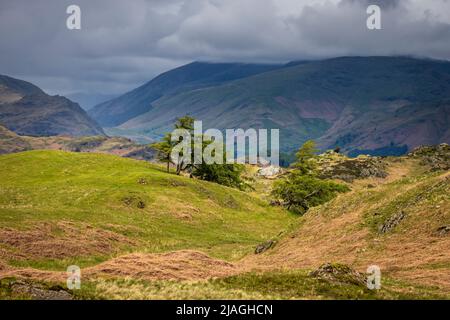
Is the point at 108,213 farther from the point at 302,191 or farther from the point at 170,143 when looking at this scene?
the point at 302,191

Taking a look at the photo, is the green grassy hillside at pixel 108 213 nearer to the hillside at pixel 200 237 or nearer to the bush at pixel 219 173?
the hillside at pixel 200 237

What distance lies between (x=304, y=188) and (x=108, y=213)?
1747 inches

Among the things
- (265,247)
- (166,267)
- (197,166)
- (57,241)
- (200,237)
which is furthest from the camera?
(197,166)

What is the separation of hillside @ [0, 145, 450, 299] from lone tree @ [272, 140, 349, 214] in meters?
4.12

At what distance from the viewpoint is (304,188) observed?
3903 inches

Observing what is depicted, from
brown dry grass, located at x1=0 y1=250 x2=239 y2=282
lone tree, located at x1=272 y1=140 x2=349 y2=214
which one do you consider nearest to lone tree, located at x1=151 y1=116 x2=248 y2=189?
lone tree, located at x1=272 y1=140 x2=349 y2=214

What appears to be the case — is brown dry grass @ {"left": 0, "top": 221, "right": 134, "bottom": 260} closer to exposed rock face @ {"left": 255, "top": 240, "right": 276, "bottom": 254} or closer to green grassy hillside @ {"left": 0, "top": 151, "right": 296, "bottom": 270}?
green grassy hillside @ {"left": 0, "top": 151, "right": 296, "bottom": 270}

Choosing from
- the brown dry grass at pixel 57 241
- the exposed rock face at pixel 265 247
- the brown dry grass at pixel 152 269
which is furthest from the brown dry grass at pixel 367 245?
the brown dry grass at pixel 57 241

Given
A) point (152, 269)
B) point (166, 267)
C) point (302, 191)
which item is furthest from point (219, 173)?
point (152, 269)

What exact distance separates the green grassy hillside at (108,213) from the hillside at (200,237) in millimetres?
187

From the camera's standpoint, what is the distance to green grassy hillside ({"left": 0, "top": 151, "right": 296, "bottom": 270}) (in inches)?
1735

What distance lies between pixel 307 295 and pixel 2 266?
20242 millimetres
